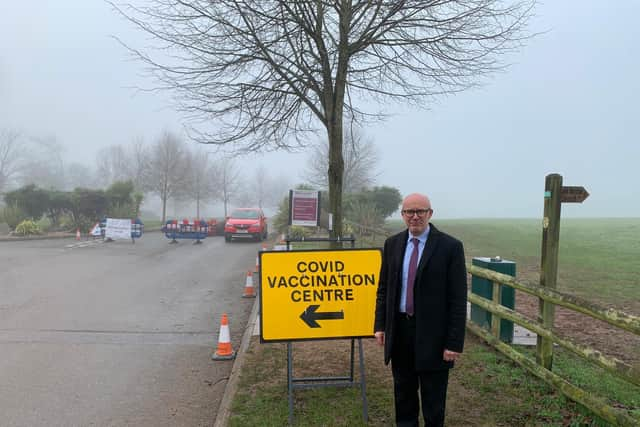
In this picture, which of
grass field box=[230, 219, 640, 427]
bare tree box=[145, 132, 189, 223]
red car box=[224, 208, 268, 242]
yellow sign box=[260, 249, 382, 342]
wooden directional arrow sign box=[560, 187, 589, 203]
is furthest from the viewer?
bare tree box=[145, 132, 189, 223]

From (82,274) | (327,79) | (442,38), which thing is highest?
(442,38)

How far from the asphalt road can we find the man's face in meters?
2.52

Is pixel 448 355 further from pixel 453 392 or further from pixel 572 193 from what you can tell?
pixel 572 193

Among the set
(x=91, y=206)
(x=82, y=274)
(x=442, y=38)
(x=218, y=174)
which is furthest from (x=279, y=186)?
(x=442, y=38)

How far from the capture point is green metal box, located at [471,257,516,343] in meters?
5.77

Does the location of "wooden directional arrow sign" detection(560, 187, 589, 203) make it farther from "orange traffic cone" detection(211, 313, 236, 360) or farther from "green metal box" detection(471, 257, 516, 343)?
"orange traffic cone" detection(211, 313, 236, 360)

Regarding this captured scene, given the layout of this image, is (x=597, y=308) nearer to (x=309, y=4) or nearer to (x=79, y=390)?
(x=79, y=390)

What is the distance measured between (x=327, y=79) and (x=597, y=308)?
5.32 meters

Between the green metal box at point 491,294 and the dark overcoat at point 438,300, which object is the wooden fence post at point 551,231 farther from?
the dark overcoat at point 438,300

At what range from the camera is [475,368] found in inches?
201

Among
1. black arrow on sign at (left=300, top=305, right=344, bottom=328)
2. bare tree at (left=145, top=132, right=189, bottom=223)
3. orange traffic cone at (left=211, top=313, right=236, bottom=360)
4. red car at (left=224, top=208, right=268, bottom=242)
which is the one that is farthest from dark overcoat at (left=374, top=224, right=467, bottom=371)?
bare tree at (left=145, top=132, right=189, bottom=223)

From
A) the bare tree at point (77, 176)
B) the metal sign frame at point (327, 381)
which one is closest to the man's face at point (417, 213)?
the metal sign frame at point (327, 381)

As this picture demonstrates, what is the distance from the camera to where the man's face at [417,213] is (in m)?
3.27

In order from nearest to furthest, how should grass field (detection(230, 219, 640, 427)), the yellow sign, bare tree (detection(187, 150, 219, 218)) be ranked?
grass field (detection(230, 219, 640, 427)), the yellow sign, bare tree (detection(187, 150, 219, 218))
